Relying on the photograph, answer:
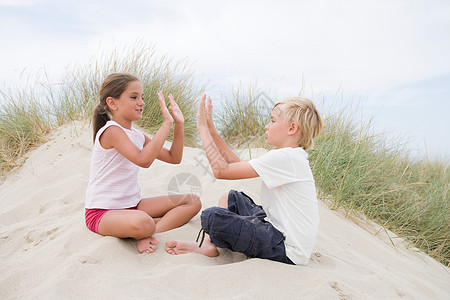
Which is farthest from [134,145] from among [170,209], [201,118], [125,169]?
[170,209]

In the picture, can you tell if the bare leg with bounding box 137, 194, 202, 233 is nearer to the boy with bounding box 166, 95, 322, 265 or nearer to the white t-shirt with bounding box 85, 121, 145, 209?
the white t-shirt with bounding box 85, 121, 145, 209

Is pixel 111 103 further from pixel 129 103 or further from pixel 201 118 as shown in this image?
pixel 201 118

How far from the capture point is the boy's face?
2.44 meters

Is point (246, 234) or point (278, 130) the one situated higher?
point (278, 130)

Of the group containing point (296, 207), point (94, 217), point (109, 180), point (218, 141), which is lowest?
point (94, 217)

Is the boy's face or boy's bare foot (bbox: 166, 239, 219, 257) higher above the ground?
the boy's face

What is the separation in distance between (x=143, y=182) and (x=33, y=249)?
1.50 metres

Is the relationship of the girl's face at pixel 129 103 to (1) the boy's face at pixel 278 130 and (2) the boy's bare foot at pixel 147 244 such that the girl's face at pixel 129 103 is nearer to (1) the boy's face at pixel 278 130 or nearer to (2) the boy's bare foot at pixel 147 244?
(2) the boy's bare foot at pixel 147 244

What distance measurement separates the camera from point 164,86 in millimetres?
6727

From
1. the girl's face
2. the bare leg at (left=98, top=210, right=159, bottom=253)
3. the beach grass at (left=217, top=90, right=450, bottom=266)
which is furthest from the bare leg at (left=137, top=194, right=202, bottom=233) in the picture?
the beach grass at (left=217, top=90, right=450, bottom=266)

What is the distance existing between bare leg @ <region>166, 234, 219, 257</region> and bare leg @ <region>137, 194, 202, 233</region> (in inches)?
13.6

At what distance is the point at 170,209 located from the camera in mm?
2988

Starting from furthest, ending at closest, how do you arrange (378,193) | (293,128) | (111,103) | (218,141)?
(378,193) → (111,103) → (218,141) → (293,128)

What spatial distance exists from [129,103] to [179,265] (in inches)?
46.2
